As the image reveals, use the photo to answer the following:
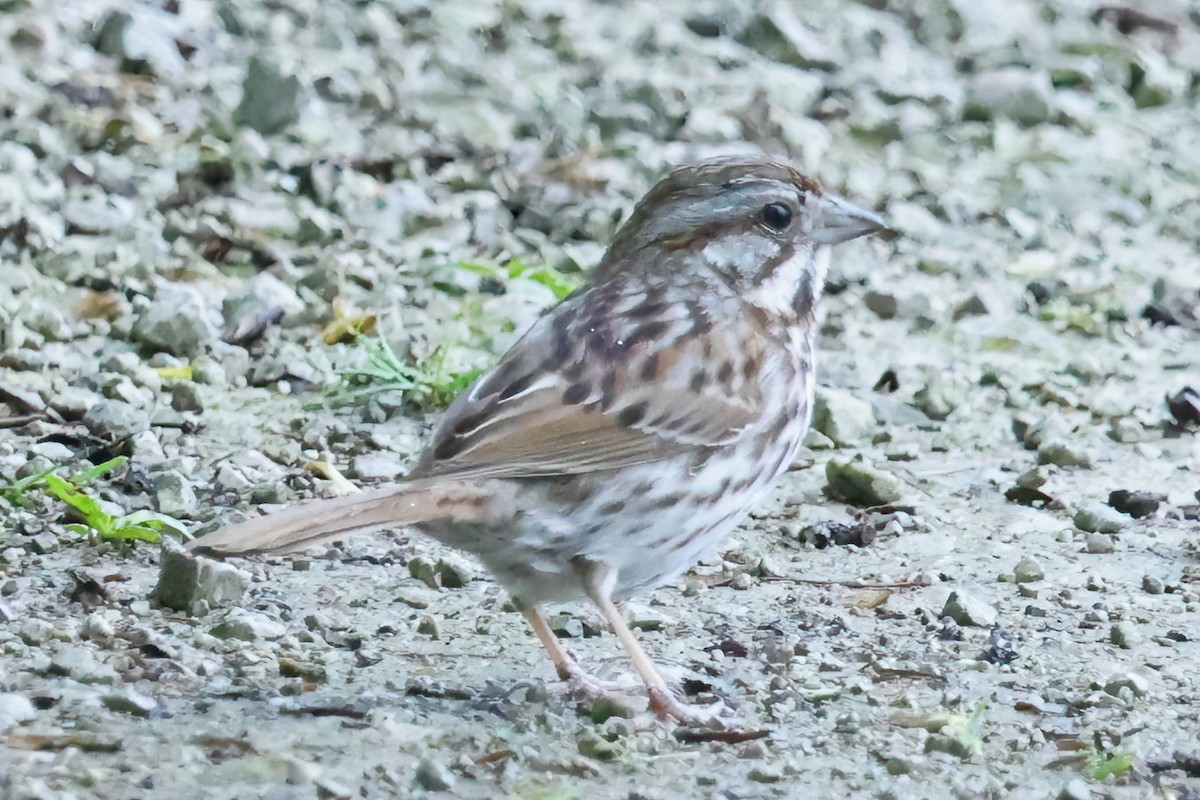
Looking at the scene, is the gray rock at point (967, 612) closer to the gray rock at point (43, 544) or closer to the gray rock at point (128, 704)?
the gray rock at point (128, 704)

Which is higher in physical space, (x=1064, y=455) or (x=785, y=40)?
(x=785, y=40)

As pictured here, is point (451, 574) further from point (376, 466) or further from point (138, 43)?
point (138, 43)

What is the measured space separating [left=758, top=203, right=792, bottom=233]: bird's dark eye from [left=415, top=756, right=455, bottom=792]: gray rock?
62.0 inches

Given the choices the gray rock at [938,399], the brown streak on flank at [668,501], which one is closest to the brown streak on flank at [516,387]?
the brown streak on flank at [668,501]

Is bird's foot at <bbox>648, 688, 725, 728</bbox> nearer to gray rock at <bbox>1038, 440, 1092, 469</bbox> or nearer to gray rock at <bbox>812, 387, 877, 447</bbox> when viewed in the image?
gray rock at <bbox>812, 387, 877, 447</bbox>

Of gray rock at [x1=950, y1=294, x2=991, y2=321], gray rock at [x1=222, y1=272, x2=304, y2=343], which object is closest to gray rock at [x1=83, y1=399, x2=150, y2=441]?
gray rock at [x1=222, y1=272, x2=304, y2=343]

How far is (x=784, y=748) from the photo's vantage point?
12.6ft

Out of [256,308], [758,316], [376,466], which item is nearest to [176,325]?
[256,308]

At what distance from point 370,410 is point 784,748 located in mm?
2209

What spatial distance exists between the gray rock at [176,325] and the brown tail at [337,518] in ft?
7.15

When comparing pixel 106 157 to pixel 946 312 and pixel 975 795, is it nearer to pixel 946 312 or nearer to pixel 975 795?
pixel 946 312

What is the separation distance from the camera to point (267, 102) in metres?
7.79

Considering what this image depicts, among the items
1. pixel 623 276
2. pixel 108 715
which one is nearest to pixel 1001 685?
pixel 623 276

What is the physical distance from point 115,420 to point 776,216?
1.88 m
